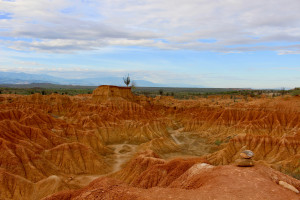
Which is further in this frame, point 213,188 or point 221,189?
point 213,188

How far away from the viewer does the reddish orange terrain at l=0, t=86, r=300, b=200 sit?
47.3ft

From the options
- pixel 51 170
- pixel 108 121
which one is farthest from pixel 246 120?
pixel 51 170

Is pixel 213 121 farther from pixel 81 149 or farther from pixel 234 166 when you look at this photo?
pixel 234 166

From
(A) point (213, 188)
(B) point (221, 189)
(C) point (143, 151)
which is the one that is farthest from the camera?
(C) point (143, 151)

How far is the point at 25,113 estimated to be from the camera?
5828 cm

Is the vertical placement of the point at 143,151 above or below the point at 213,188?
below

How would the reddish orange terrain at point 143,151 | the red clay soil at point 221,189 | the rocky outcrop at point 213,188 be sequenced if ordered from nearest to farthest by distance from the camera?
the red clay soil at point 221,189 → the rocky outcrop at point 213,188 → the reddish orange terrain at point 143,151

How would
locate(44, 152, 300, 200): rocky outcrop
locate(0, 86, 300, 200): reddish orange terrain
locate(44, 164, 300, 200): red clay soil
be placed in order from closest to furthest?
1. locate(44, 164, 300, 200): red clay soil
2. locate(44, 152, 300, 200): rocky outcrop
3. locate(0, 86, 300, 200): reddish orange terrain

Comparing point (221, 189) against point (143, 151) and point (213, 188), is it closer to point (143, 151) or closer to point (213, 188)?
point (213, 188)

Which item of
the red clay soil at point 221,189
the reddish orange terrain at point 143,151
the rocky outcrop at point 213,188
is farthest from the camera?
the reddish orange terrain at point 143,151

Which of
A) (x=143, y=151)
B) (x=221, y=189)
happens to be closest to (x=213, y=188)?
(x=221, y=189)

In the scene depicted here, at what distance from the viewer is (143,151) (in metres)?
41.1

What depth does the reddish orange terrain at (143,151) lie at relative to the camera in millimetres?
14415

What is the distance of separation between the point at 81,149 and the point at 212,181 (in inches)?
1289
